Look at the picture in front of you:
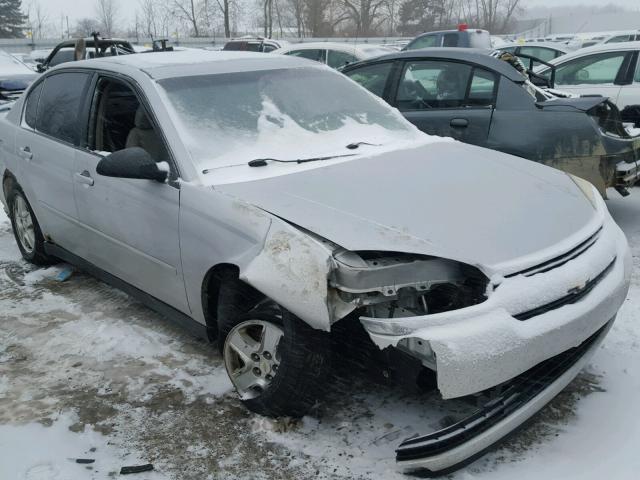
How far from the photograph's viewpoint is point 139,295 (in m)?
3.87

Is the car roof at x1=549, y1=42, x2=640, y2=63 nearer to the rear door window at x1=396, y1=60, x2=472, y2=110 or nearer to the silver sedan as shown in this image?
the rear door window at x1=396, y1=60, x2=472, y2=110

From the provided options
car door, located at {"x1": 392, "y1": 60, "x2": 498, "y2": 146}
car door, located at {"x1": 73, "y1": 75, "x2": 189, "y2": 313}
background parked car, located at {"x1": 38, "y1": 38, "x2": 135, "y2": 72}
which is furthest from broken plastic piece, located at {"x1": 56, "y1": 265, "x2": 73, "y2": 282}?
Answer: background parked car, located at {"x1": 38, "y1": 38, "x2": 135, "y2": 72}

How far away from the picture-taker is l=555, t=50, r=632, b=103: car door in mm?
7941

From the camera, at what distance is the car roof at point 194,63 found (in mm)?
3877

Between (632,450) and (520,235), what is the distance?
101 centimetres

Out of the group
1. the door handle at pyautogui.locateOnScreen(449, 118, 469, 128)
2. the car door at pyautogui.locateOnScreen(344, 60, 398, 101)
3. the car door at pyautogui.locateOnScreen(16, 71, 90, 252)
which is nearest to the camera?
the car door at pyautogui.locateOnScreen(16, 71, 90, 252)

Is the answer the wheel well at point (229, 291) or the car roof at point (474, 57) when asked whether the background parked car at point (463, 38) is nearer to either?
the car roof at point (474, 57)

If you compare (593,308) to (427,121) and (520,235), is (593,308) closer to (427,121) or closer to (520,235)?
(520,235)

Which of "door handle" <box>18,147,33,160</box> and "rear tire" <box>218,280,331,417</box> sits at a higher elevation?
"door handle" <box>18,147,33,160</box>

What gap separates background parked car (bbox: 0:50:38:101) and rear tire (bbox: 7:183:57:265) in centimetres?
736

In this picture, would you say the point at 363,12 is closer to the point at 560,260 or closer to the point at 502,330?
the point at 560,260

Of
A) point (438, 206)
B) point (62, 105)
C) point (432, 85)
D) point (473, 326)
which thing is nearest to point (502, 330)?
point (473, 326)

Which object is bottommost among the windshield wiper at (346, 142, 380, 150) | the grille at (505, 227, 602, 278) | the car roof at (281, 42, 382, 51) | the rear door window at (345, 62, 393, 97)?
the grille at (505, 227, 602, 278)

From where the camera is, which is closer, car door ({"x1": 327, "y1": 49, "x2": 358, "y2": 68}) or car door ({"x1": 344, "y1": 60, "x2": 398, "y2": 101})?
car door ({"x1": 344, "y1": 60, "x2": 398, "y2": 101})
